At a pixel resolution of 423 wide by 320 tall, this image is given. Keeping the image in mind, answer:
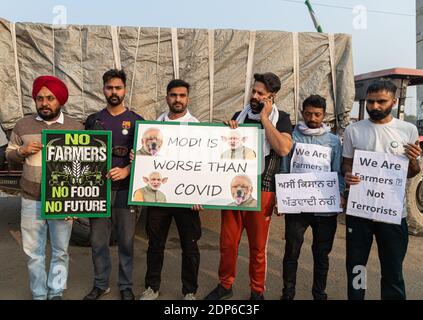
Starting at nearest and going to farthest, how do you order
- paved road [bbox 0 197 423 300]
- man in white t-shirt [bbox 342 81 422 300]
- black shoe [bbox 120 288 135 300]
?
man in white t-shirt [bbox 342 81 422 300]
black shoe [bbox 120 288 135 300]
paved road [bbox 0 197 423 300]

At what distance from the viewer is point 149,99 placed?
479 centimetres

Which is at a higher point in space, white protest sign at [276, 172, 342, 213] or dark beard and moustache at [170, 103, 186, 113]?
dark beard and moustache at [170, 103, 186, 113]

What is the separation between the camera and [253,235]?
10.8ft

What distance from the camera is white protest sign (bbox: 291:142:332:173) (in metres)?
3.18

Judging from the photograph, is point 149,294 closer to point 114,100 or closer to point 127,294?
point 127,294

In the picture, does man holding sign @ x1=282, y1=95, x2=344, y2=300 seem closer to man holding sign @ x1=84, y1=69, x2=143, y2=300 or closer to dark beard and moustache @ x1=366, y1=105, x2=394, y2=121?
dark beard and moustache @ x1=366, y1=105, x2=394, y2=121

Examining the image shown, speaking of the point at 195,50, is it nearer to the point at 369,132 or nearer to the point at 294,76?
the point at 294,76

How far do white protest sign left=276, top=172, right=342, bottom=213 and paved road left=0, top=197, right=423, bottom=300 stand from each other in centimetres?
97

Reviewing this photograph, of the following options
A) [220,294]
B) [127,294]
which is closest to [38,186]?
[127,294]

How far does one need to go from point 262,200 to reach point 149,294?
4.33ft

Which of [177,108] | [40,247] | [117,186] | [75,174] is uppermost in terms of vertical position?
[177,108]

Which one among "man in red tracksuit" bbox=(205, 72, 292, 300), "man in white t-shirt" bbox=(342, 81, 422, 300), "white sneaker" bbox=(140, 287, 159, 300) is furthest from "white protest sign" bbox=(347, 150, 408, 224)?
"white sneaker" bbox=(140, 287, 159, 300)
